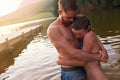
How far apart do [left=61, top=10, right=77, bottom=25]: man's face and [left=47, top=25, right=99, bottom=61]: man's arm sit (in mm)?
212

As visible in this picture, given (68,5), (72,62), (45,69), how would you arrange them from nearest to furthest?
(68,5) → (72,62) → (45,69)

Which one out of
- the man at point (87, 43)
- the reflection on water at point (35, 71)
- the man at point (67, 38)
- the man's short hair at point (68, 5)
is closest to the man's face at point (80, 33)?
the man at point (87, 43)

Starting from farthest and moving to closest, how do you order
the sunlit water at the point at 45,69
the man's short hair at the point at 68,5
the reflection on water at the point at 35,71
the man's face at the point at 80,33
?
the reflection on water at the point at 35,71, the sunlit water at the point at 45,69, the man's face at the point at 80,33, the man's short hair at the point at 68,5

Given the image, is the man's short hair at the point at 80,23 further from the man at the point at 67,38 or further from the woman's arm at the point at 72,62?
the woman's arm at the point at 72,62

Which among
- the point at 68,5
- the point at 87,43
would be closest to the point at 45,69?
the point at 87,43

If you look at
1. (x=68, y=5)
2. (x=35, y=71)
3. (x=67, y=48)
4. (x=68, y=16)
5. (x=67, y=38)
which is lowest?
(x=35, y=71)

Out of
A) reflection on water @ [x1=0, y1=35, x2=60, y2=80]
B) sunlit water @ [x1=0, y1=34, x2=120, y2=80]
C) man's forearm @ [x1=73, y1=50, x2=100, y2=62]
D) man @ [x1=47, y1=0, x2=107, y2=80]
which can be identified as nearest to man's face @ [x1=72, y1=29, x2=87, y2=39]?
man @ [x1=47, y1=0, x2=107, y2=80]

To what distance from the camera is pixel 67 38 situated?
4.46 m

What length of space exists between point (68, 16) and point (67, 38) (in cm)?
37

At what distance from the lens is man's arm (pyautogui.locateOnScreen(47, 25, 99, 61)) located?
14.2 feet

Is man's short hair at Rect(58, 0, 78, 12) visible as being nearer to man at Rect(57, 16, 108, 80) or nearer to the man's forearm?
man at Rect(57, 16, 108, 80)

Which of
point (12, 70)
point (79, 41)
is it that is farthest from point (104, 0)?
point (79, 41)

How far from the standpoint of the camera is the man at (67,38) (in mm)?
4289

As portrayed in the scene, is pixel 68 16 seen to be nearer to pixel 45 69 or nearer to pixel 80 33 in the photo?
pixel 80 33
